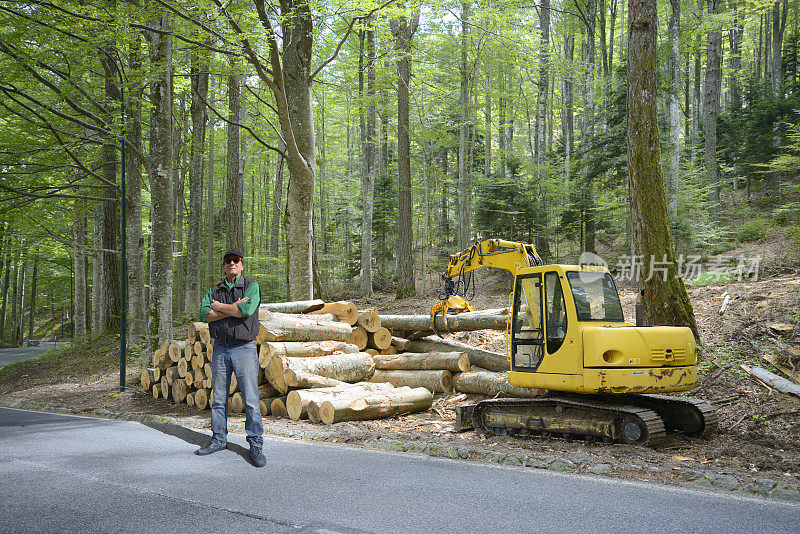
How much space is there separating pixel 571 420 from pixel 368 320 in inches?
202

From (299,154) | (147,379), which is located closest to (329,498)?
(147,379)

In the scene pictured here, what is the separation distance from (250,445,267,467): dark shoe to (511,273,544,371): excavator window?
3867 mm

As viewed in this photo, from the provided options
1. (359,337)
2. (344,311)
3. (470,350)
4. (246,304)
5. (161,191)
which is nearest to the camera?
(246,304)

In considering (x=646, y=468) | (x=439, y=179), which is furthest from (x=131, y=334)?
(x=439, y=179)

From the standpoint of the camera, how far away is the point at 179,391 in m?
10.2

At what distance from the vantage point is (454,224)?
3069cm

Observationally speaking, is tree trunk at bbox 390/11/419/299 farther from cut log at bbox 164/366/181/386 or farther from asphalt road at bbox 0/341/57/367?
asphalt road at bbox 0/341/57/367

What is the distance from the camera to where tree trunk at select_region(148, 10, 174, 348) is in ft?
40.1

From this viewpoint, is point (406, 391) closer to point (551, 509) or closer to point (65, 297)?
point (551, 509)

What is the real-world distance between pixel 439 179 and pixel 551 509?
2596cm

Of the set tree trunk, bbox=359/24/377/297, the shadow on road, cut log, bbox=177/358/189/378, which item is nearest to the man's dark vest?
the shadow on road

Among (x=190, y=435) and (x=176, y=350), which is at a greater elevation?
(x=176, y=350)

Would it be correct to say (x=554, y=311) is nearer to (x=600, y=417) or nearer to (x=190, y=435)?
(x=600, y=417)

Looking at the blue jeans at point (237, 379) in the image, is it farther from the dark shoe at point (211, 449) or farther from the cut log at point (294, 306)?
the cut log at point (294, 306)
